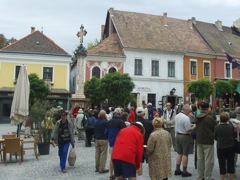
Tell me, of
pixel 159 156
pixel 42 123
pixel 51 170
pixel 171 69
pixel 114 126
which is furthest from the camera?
pixel 171 69

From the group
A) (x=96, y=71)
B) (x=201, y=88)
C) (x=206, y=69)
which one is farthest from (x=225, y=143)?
(x=206, y=69)

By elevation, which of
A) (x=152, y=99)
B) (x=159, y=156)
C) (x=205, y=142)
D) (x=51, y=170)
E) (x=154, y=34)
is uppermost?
(x=154, y=34)

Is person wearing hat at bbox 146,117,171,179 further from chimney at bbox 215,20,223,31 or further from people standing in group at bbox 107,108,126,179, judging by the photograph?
chimney at bbox 215,20,223,31

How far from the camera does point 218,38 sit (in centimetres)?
3656

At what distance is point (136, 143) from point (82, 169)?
3.91 meters

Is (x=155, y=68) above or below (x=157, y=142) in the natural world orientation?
above

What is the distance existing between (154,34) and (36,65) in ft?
42.0

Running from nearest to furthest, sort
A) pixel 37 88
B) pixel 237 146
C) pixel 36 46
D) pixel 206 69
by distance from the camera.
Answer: pixel 237 146 < pixel 37 88 < pixel 36 46 < pixel 206 69

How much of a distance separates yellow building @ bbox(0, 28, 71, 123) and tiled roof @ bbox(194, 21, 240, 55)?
53.7ft

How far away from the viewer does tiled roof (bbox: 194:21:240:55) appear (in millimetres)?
35031

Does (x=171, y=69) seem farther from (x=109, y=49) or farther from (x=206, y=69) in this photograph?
(x=109, y=49)

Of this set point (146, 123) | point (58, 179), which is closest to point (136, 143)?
point (146, 123)

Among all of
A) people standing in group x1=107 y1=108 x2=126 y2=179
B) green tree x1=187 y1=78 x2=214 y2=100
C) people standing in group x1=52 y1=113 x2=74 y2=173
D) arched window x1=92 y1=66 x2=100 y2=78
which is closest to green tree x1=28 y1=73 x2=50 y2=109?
arched window x1=92 y1=66 x2=100 y2=78

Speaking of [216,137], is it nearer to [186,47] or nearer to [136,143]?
[136,143]
